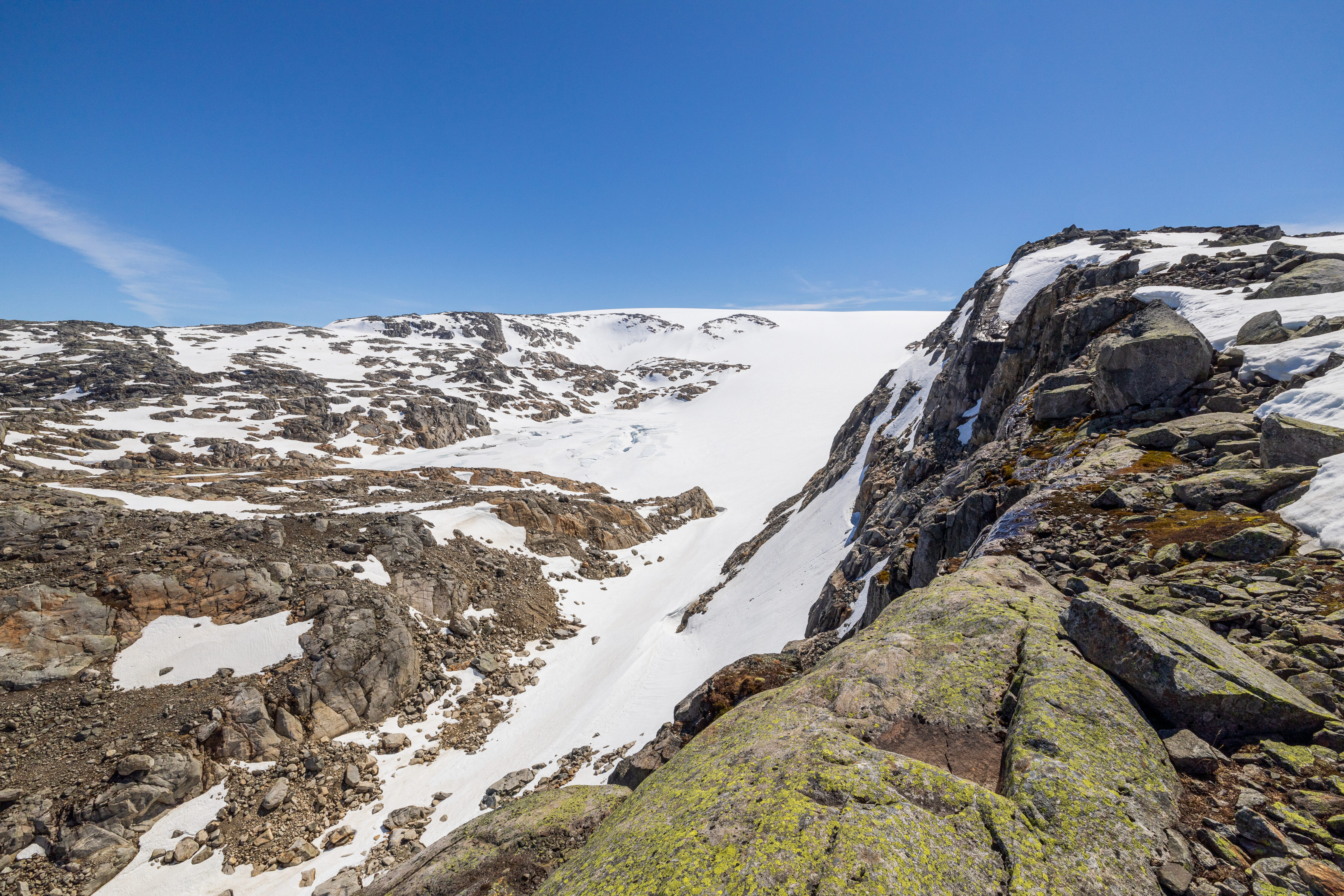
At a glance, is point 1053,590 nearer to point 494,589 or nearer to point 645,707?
point 645,707

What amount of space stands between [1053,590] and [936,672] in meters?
3.93

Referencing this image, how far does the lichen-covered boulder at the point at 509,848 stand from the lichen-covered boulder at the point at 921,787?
5.34 ft

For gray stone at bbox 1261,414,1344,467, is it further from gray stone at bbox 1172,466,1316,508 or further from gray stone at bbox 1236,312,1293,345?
gray stone at bbox 1236,312,1293,345

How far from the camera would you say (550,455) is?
246 ft

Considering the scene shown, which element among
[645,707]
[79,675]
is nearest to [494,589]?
[645,707]

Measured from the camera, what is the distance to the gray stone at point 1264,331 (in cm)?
1350

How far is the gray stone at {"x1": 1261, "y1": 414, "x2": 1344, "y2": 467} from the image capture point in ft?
29.7

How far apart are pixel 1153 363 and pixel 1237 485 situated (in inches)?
245

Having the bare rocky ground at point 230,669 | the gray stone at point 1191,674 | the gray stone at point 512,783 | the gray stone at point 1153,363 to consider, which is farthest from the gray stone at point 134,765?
the gray stone at point 1153,363

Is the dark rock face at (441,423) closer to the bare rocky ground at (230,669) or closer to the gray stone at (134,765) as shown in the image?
the bare rocky ground at (230,669)

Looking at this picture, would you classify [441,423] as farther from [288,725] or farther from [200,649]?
[288,725]

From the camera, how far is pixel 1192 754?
5480 millimetres

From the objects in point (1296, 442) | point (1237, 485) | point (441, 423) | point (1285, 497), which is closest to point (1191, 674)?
point (1285, 497)

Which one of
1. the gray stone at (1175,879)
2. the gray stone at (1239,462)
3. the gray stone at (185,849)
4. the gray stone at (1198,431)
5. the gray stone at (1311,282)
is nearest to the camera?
the gray stone at (1175,879)
